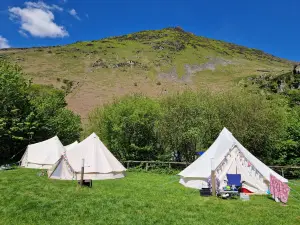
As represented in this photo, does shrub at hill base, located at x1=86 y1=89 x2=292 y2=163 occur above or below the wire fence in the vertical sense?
above

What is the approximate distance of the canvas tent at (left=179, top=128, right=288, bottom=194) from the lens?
13452mm

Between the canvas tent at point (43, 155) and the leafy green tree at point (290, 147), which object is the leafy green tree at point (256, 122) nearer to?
the leafy green tree at point (290, 147)

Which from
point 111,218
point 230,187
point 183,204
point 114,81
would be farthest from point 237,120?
point 114,81

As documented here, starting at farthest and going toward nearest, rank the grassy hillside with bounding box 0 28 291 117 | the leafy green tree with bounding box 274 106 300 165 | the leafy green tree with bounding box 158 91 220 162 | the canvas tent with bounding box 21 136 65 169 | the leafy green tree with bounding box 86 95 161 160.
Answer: the grassy hillside with bounding box 0 28 291 117 → the leafy green tree with bounding box 86 95 161 160 → the canvas tent with bounding box 21 136 65 169 → the leafy green tree with bounding box 158 91 220 162 → the leafy green tree with bounding box 274 106 300 165

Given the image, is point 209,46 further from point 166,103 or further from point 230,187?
point 230,187

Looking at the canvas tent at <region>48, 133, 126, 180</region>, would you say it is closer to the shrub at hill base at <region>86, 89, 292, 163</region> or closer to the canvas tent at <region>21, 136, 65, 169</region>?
the shrub at hill base at <region>86, 89, 292, 163</region>

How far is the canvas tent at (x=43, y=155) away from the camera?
76.3ft

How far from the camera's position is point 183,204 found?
10.7m

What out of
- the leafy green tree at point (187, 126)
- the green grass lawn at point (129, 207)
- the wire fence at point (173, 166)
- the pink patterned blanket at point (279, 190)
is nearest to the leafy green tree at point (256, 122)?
the leafy green tree at point (187, 126)

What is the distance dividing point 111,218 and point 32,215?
266cm

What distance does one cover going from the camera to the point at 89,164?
1728 centimetres

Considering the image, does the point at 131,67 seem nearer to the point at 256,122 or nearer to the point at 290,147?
the point at 256,122

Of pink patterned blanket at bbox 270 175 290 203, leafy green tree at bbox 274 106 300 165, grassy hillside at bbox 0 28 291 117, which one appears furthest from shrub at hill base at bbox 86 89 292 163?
grassy hillside at bbox 0 28 291 117

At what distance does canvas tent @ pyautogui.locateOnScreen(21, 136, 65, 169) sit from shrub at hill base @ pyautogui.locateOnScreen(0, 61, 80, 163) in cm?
239
